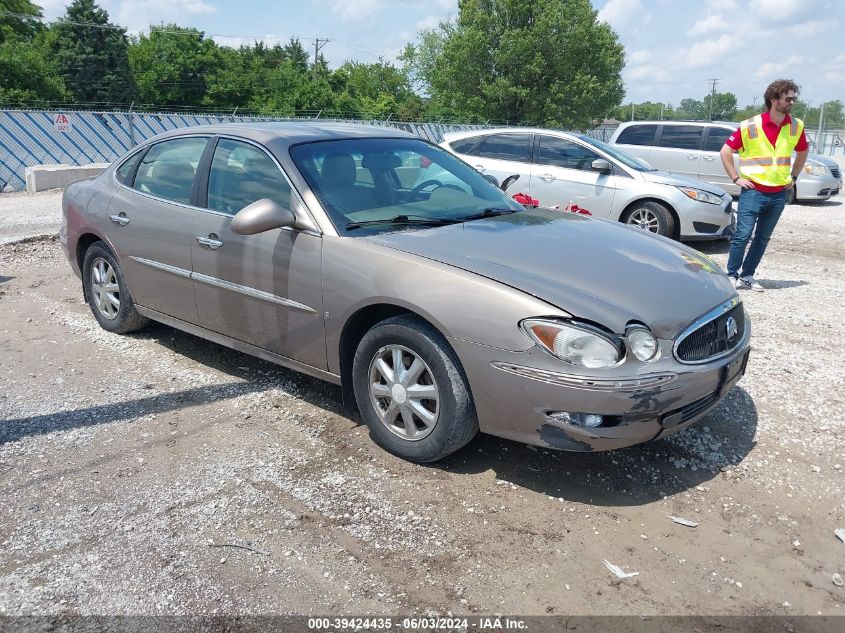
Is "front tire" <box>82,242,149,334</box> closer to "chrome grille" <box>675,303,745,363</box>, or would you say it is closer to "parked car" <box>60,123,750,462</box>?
"parked car" <box>60,123,750,462</box>

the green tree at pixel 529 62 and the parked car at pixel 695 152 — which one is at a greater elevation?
the green tree at pixel 529 62

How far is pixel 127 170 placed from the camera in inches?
210

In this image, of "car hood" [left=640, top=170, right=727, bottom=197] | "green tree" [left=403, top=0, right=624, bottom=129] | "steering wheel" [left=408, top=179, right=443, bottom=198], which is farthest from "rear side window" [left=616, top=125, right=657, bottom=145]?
"green tree" [left=403, top=0, right=624, bottom=129]

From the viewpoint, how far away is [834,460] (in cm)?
375

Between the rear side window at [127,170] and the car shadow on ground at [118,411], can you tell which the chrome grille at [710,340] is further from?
the rear side window at [127,170]

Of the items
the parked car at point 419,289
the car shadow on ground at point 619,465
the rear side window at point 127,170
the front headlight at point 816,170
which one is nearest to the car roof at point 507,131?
the parked car at point 419,289

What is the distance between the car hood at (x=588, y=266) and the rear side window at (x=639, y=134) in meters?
11.2

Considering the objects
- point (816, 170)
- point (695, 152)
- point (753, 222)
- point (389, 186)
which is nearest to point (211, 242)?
point (389, 186)

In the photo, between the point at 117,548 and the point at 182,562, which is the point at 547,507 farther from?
the point at 117,548

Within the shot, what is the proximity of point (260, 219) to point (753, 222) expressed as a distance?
206 inches

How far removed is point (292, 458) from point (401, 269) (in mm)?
1159

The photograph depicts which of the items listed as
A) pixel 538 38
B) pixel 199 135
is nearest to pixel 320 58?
pixel 538 38

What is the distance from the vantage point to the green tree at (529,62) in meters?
48.4

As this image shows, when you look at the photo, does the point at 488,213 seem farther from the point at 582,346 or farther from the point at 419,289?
the point at 582,346
